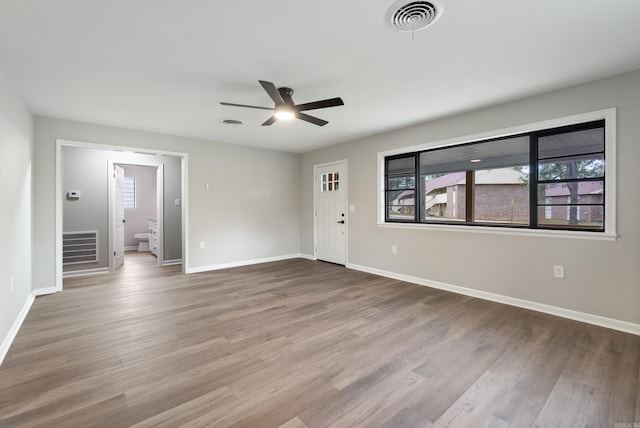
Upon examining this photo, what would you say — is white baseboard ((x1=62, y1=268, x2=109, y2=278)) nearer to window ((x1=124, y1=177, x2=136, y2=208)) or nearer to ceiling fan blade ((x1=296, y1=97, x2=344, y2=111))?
window ((x1=124, y1=177, x2=136, y2=208))

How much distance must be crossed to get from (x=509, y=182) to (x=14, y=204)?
214 inches

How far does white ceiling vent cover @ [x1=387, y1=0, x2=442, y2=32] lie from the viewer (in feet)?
5.94

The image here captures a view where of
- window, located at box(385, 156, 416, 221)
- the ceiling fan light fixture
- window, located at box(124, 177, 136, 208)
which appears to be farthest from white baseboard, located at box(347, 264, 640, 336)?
window, located at box(124, 177, 136, 208)

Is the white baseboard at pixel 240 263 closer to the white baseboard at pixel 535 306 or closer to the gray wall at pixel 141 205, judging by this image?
the white baseboard at pixel 535 306

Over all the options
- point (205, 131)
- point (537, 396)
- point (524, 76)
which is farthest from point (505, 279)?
point (205, 131)

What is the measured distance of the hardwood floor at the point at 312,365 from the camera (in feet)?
5.54

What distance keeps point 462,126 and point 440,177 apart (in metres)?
0.79

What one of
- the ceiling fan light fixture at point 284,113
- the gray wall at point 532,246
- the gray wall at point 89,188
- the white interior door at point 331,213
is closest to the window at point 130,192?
the gray wall at point 89,188

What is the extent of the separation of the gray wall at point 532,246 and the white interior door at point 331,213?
0.53 m

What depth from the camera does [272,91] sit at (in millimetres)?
2629

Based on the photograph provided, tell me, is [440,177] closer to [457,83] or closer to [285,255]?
[457,83]

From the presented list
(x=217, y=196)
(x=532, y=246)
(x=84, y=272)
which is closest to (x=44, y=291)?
(x=84, y=272)

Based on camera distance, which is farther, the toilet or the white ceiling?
the toilet

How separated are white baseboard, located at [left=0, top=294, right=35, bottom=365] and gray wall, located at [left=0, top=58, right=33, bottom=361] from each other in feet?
0.05
